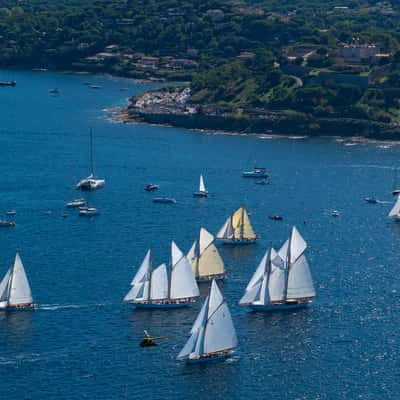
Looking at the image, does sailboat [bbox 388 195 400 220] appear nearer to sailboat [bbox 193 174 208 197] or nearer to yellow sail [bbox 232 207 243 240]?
yellow sail [bbox 232 207 243 240]

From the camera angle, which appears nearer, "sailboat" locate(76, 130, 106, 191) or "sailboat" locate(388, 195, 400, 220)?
"sailboat" locate(388, 195, 400, 220)

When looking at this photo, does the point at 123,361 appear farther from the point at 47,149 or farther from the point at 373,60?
the point at 373,60

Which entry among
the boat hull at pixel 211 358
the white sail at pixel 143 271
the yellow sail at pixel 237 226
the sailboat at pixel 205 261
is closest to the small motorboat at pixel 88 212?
the yellow sail at pixel 237 226

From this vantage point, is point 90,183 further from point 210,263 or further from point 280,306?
point 280,306

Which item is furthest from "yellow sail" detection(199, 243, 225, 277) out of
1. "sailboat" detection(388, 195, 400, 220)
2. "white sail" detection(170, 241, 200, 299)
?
"sailboat" detection(388, 195, 400, 220)

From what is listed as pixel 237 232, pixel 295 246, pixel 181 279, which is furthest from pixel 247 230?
pixel 181 279
